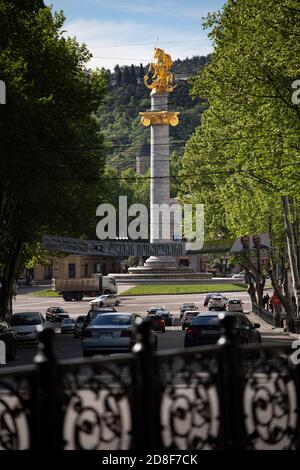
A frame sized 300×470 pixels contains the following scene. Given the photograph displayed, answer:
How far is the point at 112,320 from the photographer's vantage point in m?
26.1

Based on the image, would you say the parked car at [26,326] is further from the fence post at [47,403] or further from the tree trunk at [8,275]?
the fence post at [47,403]

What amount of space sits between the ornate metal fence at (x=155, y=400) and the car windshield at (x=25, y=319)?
32.3 meters

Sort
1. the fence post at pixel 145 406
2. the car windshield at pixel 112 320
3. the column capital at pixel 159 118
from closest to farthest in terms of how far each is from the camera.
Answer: the fence post at pixel 145 406 < the car windshield at pixel 112 320 < the column capital at pixel 159 118

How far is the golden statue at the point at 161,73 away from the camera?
10019 cm

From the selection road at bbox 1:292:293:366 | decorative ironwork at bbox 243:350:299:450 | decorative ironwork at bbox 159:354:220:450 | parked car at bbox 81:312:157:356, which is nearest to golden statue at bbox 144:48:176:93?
road at bbox 1:292:293:366

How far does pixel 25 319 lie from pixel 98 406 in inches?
1337

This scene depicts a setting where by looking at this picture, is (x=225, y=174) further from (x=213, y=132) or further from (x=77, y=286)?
(x=77, y=286)

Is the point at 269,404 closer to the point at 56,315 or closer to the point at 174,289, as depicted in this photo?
the point at 56,315

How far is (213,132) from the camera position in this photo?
196 ft

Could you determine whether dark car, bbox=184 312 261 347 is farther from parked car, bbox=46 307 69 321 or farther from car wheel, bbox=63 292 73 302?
car wheel, bbox=63 292 73 302

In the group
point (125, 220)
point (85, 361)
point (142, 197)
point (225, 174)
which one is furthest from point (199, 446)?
point (142, 197)

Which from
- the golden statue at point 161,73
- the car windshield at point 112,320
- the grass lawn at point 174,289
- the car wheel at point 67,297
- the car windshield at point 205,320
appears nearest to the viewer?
the car windshield at point 112,320

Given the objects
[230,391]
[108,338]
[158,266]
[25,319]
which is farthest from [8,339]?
[158,266]

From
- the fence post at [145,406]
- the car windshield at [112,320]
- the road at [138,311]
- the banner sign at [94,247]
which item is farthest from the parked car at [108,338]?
the banner sign at [94,247]
